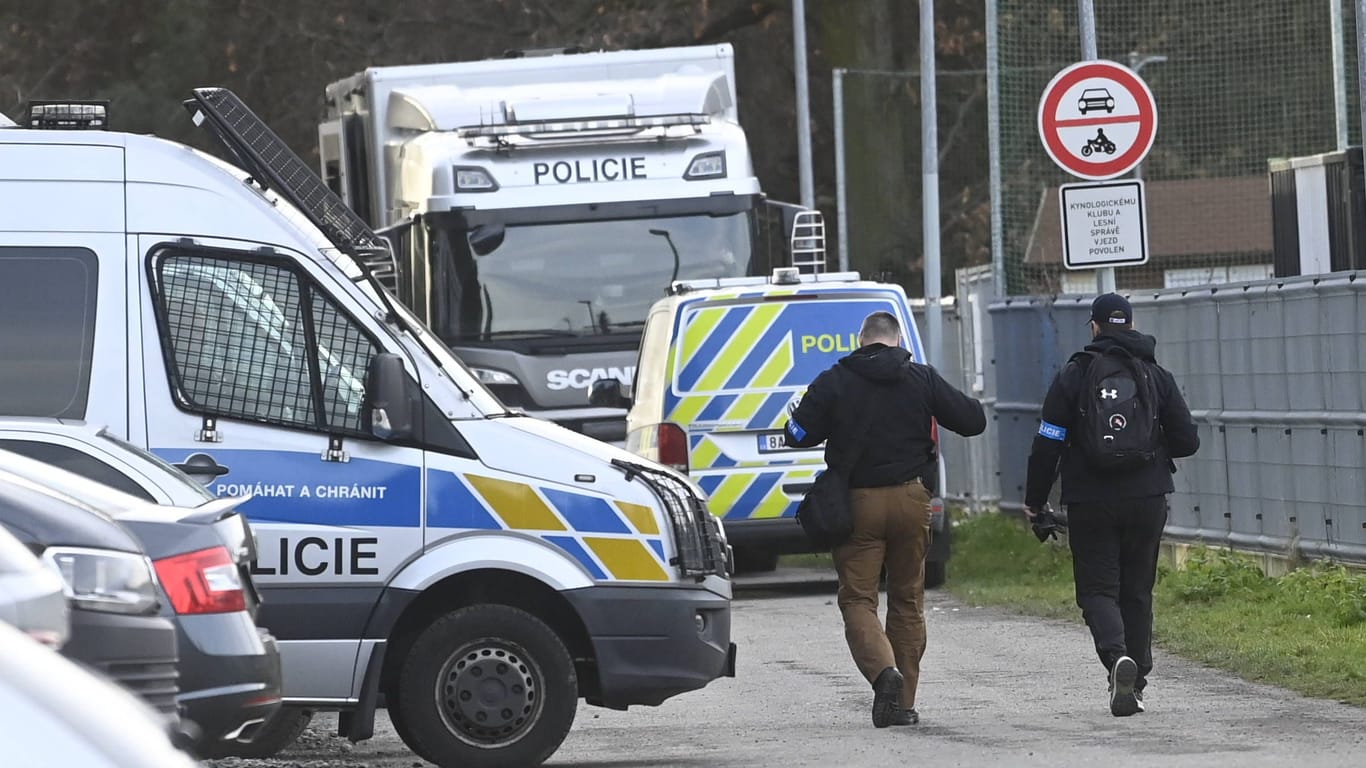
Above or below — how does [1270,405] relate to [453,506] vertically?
above

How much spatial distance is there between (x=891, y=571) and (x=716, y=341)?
5.48 m

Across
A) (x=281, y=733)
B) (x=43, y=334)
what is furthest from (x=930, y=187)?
(x=43, y=334)

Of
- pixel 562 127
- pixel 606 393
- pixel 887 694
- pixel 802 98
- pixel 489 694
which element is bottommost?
pixel 887 694

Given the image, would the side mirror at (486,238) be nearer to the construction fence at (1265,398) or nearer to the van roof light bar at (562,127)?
the van roof light bar at (562,127)

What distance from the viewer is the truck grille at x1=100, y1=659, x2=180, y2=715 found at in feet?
18.4

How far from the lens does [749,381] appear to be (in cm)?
1525

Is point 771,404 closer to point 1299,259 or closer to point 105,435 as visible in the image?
point 1299,259

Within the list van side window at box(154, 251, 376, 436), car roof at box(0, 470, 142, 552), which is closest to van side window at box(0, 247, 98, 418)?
van side window at box(154, 251, 376, 436)

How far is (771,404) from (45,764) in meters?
13.5

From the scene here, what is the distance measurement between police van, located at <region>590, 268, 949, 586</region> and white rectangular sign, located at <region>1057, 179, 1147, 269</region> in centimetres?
126

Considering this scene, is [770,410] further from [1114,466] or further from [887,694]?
[887,694]

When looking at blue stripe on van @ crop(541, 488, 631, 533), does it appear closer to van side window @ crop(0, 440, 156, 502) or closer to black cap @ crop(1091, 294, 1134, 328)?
van side window @ crop(0, 440, 156, 502)

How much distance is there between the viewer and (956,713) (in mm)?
9820

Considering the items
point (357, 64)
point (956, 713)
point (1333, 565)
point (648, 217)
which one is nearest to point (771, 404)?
point (648, 217)
